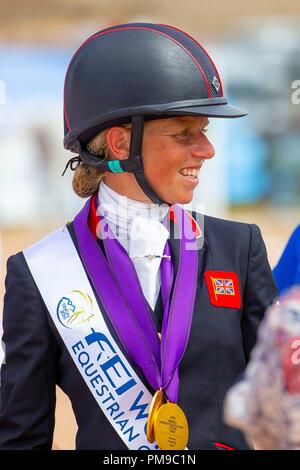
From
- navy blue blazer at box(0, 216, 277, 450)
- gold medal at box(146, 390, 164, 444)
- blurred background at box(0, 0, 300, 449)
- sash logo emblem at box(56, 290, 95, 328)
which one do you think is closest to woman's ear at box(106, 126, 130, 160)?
navy blue blazer at box(0, 216, 277, 450)

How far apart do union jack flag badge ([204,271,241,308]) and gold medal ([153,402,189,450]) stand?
367mm

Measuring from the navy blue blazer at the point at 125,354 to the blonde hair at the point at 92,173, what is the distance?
348 millimetres

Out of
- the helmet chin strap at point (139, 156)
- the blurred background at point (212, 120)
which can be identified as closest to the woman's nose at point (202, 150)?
the helmet chin strap at point (139, 156)

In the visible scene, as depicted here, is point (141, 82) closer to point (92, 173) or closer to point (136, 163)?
point (136, 163)

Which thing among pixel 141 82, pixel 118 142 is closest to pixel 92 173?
pixel 118 142

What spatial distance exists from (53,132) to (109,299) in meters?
12.5

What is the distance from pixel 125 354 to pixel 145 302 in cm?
16

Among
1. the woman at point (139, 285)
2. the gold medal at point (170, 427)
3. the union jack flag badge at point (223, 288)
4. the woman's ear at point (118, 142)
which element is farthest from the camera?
the woman's ear at point (118, 142)

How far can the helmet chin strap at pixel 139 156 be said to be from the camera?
294cm

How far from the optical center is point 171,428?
8.64ft

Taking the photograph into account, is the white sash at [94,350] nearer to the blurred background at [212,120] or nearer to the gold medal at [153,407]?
the gold medal at [153,407]

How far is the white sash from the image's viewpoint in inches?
110

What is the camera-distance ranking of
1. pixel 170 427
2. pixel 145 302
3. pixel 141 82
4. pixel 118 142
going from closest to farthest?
pixel 170 427 → pixel 145 302 → pixel 141 82 → pixel 118 142

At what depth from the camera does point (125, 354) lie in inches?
110
